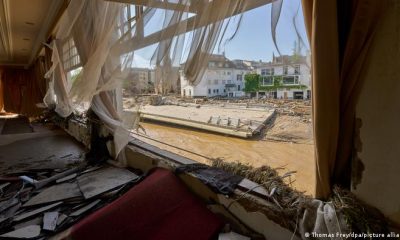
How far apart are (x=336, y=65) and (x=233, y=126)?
60 centimetres

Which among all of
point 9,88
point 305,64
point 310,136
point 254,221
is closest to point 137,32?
point 305,64

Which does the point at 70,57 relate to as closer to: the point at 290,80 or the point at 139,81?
the point at 139,81

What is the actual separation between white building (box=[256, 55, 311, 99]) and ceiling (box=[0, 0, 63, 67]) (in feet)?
10.5

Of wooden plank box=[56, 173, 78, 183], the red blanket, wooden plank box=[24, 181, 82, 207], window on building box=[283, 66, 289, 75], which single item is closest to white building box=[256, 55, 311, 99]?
window on building box=[283, 66, 289, 75]

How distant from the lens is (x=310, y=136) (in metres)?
0.83

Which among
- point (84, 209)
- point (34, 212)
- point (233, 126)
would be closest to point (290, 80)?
point (233, 126)

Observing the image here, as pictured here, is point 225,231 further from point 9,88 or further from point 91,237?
point 9,88

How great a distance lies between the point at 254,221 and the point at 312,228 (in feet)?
0.89

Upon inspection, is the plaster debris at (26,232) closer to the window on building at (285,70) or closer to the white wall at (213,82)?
the white wall at (213,82)

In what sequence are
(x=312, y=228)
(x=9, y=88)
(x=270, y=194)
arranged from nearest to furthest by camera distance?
(x=312, y=228) → (x=270, y=194) → (x=9, y=88)

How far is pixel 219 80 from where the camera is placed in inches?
39.6

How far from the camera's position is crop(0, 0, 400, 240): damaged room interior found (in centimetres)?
62

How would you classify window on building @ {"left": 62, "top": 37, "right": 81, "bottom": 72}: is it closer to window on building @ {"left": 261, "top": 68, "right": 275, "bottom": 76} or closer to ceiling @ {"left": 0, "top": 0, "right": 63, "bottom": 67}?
ceiling @ {"left": 0, "top": 0, "right": 63, "bottom": 67}

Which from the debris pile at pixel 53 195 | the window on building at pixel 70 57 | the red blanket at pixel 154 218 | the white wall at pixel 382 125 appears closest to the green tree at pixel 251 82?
the white wall at pixel 382 125
